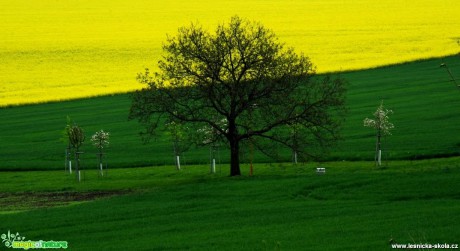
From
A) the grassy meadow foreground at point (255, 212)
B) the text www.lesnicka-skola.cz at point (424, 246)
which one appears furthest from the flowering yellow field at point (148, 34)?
the text www.lesnicka-skola.cz at point (424, 246)

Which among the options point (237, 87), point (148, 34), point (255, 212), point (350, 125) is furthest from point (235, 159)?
point (148, 34)

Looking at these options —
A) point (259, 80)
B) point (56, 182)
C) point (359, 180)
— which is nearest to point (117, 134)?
point (56, 182)

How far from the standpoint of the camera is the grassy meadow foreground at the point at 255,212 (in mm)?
26672

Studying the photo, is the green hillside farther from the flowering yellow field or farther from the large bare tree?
the large bare tree

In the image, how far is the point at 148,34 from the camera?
128125mm

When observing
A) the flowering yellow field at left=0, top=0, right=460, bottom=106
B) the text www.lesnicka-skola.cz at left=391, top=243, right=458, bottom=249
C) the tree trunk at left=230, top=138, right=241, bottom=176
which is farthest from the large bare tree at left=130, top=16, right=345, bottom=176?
the flowering yellow field at left=0, top=0, right=460, bottom=106

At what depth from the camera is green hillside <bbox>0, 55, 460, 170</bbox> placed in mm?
61031

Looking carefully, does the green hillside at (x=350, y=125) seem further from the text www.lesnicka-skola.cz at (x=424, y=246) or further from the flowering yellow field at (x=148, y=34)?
the text www.lesnicka-skola.cz at (x=424, y=246)

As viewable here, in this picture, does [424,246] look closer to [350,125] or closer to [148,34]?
[350,125]

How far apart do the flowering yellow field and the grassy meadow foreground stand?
47.2 meters

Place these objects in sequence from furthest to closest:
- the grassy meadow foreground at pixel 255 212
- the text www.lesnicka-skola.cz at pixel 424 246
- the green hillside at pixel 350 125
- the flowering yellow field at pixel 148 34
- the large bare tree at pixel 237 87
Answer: the flowering yellow field at pixel 148 34
the green hillside at pixel 350 125
the large bare tree at pixel 237 87
the grassy meadow foreground at pixel 255 212
the text www.lesnicka-skola.cz at pixel 424 246

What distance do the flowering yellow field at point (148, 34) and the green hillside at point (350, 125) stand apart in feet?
15.9

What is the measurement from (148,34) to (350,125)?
61644mm

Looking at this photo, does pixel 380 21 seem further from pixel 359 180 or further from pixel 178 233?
pixel 178 233
